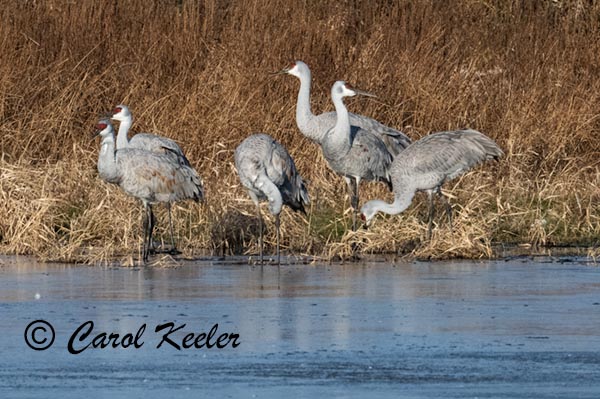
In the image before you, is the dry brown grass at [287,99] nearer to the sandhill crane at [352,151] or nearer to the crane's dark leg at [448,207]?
the crane's dark leg at [448,207]

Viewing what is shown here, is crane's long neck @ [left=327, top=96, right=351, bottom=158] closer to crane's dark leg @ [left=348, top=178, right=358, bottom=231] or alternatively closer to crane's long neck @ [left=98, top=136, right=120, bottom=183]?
crane's dark leg @ [left=348, top=178, right=358, bottom=231]

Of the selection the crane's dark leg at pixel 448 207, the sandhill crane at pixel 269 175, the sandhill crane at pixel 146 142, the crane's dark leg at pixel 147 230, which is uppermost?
the sandhill crane at pixel 146 142

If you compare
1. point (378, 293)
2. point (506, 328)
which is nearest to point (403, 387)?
point (506, 328)

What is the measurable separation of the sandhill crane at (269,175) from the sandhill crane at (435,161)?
0.95 metres

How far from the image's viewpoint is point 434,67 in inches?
696

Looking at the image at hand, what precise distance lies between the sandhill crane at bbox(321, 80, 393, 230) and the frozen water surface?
256 cm

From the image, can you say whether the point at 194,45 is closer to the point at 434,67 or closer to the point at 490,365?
the point at 434,67

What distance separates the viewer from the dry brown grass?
44.8 feet

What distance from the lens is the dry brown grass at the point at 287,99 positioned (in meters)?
13.6

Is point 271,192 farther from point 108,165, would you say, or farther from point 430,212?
point 430,212

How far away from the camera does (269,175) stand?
13.2 meters

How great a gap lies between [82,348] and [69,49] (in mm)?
10317

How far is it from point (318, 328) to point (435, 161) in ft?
17.3

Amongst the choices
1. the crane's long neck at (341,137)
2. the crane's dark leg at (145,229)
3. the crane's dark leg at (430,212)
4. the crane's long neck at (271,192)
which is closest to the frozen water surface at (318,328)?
the crane's dark leg at (145,229)
